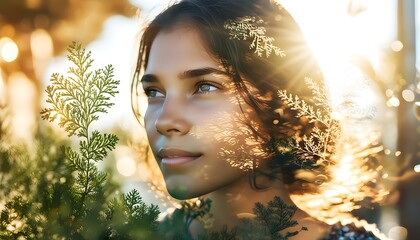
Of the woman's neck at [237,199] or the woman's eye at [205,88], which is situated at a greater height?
the woman's eye at [205,88]

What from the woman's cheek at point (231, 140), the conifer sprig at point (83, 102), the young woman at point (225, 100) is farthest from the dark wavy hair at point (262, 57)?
the conifer sprig at point (83, 102)

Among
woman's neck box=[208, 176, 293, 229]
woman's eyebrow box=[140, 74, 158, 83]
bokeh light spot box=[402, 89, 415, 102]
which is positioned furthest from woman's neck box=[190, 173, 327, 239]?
bokeh light spot box=[402, 89, 415, 102]

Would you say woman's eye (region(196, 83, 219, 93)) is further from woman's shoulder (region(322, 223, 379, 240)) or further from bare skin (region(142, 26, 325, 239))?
woman's shoulder (region(322, 223, 379, 240))

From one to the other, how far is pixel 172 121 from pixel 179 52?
287 millimetres

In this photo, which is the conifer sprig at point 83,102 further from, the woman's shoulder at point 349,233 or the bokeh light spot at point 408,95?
the bokeh light spot at point 408,95

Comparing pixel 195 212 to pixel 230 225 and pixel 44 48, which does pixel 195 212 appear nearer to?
pixel 230 225

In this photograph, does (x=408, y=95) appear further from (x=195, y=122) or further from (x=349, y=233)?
(x=195, y=122)

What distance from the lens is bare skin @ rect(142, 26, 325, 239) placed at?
5.10 ft

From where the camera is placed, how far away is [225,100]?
5.46ft

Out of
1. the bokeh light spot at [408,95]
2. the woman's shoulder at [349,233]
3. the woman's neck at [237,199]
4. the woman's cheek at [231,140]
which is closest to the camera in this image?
the woman's cheek at [231,140]

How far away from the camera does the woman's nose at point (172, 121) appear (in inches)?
60.6

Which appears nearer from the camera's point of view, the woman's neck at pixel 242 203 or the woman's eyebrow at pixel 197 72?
the woman's eyebrow at pixel 197 72

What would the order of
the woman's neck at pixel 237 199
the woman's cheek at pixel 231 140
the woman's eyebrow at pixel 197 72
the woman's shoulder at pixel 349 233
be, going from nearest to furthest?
the woman's cheek at pixel 231 140 < the woman's eyebrow at pixel 197 72 < the woman's neck at pixel 237 199 < the woman's shoulder at pixel 349 233
